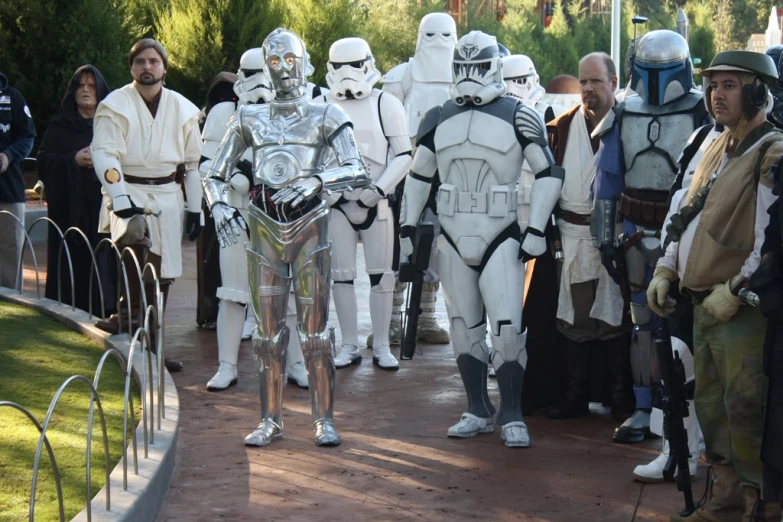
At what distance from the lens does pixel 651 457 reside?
609cm

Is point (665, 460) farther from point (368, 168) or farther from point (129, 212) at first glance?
point (129, 212)

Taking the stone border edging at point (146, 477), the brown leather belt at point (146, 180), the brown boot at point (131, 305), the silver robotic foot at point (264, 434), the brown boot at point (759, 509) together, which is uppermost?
the brown leather belt at point (146, 180)

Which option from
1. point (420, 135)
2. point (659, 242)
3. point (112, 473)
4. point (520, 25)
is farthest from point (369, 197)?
point (520, 25)

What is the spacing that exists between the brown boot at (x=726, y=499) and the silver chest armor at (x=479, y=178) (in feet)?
6.23

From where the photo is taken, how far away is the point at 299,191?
585 cm

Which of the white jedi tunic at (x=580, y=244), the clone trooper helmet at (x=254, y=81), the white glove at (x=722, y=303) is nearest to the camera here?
the white glove at (x=722, y=303)

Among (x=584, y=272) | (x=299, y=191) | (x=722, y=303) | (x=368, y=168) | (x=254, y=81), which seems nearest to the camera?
(x=722, y=303)

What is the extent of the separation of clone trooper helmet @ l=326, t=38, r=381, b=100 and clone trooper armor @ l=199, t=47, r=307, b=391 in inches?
25.6

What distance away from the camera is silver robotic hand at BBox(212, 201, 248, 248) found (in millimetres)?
5969

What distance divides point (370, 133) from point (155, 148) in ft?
4.58

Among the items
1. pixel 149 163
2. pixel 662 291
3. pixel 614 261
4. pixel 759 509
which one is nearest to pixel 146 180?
pixel 149 163

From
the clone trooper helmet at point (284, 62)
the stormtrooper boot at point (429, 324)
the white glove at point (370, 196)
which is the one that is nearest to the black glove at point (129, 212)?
the white glove at point (370, 196)

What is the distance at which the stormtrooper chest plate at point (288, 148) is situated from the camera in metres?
6.07

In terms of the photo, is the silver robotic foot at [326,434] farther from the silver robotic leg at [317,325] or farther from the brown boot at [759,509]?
the brown boot at [759,509]
